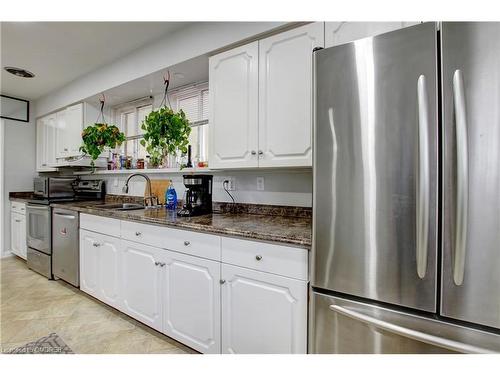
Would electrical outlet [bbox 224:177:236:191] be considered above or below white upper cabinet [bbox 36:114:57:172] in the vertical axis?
below

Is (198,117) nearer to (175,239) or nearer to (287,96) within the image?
(287,96)

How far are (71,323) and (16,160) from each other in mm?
3289

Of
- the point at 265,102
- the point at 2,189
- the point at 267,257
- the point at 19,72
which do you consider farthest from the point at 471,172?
the point at 2,189

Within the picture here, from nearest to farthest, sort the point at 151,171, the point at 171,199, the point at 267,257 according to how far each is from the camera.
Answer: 1. the point at 267,257
2. the point at 171,199
3. the point at 151,171

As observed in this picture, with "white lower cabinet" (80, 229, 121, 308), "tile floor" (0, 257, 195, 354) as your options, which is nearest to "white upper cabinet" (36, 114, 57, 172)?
"tile floor" (0, 257, 195, 354)

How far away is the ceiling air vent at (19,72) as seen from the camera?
3.00 metres

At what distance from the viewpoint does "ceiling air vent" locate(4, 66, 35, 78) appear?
3.00m

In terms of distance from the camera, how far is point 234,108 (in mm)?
1947

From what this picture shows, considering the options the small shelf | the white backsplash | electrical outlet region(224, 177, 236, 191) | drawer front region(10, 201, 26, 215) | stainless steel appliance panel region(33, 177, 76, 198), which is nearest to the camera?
the white backsplash

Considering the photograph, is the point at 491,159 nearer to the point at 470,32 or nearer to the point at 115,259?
the point at 470,32

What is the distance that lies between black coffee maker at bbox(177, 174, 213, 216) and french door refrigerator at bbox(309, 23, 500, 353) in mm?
1105

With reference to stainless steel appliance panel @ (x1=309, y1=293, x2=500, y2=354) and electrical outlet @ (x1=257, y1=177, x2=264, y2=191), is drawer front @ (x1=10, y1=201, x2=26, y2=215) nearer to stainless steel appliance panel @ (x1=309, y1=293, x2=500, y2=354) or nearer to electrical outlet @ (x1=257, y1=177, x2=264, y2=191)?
electrical outlet @ (x1=257, y1=177, x2=264, y2=191)

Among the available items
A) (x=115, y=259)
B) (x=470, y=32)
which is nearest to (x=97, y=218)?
(x=115, y=259)

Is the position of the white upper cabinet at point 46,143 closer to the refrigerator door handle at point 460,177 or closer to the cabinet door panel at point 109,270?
the cabinet door panel at point 109,270
